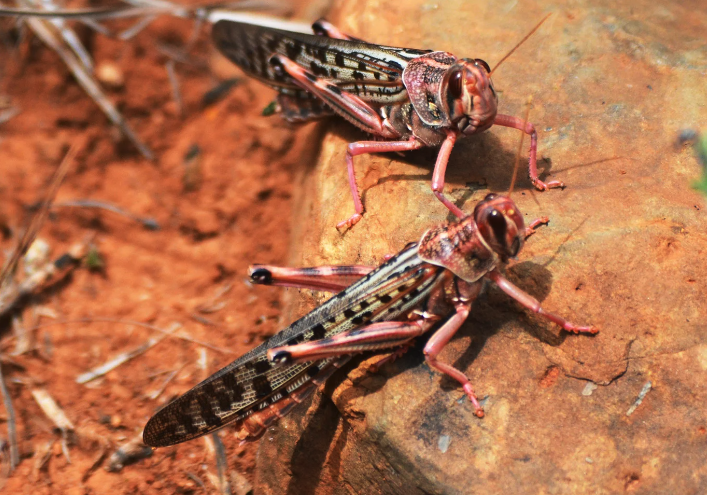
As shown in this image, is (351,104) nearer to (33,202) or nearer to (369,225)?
(369,225)

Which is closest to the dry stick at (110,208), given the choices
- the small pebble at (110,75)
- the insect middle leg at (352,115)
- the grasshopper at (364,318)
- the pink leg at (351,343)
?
the small pebble at (110,75)

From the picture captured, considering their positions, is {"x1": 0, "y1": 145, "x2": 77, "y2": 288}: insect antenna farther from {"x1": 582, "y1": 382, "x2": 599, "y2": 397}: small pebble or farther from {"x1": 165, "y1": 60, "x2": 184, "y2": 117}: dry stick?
{"x1": 582, "y1": 382, "x2": 599, "y2": 397}: small pebble

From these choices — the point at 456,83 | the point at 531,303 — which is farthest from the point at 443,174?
the point at 531,303

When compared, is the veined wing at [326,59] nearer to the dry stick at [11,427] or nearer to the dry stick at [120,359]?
the dry stick at [120,359]

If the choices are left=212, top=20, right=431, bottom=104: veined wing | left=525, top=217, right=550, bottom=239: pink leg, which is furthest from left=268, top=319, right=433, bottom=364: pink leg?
left=212, top=20, right=431, bottom=104: veined wing

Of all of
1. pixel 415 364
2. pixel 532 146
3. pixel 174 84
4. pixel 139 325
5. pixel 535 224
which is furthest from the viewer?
pixel 174 84

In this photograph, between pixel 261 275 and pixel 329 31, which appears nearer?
pixel 261 275

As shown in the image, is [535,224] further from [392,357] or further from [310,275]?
[310,275]
